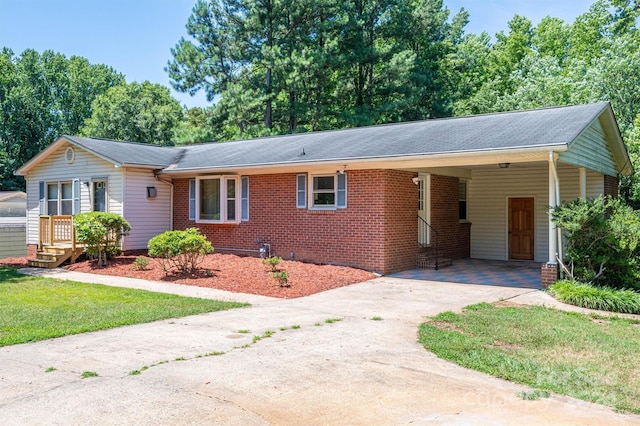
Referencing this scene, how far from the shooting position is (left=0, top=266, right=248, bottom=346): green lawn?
714cm

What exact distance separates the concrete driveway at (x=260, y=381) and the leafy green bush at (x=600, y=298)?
358 cm

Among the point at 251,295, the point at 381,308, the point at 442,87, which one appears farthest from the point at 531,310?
the point at 442,87

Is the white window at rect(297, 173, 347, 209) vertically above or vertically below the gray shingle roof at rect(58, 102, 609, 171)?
below

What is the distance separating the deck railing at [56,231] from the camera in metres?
15.6

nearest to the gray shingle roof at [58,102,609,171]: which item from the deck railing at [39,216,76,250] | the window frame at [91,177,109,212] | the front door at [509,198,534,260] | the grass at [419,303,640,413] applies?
the window frame at [91,177,109,212]

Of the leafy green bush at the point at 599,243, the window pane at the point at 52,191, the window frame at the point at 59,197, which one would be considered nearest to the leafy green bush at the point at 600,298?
the leafy green bush at the point at 599,243

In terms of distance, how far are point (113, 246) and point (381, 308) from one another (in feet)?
32.0

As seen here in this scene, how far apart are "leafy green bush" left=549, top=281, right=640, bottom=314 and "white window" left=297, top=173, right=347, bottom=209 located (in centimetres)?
576

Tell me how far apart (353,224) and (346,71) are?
61.5ft

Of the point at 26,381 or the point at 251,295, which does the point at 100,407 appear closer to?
the point at 26,381

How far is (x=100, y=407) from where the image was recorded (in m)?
4.23

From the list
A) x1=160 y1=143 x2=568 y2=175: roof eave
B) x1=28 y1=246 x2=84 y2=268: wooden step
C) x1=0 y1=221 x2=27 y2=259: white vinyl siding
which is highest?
x1=160 y1=143 x2=568 y2=175: roof eave

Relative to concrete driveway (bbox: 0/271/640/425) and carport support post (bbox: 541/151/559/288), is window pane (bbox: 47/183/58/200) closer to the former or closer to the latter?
concrete driveway (bbox: 0/271/640/425)

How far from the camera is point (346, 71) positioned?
2997cm
